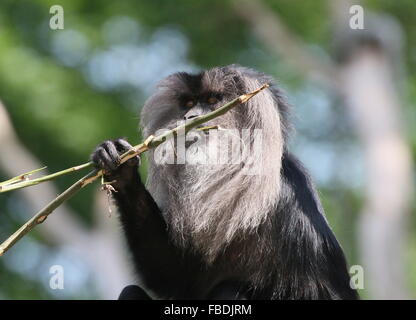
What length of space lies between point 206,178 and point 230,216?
35cm

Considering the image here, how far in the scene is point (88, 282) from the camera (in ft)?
72.1

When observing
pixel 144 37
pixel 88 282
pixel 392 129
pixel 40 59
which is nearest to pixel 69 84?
pixel 40 59

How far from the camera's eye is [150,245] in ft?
22.4

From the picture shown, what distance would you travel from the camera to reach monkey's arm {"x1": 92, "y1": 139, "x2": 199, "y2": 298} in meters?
6.64

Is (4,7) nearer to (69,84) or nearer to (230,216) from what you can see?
(69,84)

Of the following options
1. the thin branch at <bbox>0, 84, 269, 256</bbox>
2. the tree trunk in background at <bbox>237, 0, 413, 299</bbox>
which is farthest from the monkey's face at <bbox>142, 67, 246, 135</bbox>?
the tree trunk in background at <bbox>237, 0, 413, 299</bbox>

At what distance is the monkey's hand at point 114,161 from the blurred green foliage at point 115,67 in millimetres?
11650

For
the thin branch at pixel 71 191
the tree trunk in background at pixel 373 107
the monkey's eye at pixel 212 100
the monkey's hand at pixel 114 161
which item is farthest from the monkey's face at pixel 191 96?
the tree trunk in background at pixel 373 107

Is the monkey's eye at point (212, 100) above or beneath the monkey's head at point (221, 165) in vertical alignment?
above

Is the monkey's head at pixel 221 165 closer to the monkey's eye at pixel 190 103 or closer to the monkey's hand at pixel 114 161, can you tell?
the monkey's eye at pixel 190 103

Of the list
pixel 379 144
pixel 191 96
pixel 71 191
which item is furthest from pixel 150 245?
pixel 379 144

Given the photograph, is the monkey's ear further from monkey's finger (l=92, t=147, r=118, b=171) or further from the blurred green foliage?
the blurred green foliage

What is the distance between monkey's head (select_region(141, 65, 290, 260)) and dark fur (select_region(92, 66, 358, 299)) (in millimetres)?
29

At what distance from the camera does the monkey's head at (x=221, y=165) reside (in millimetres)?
6492
